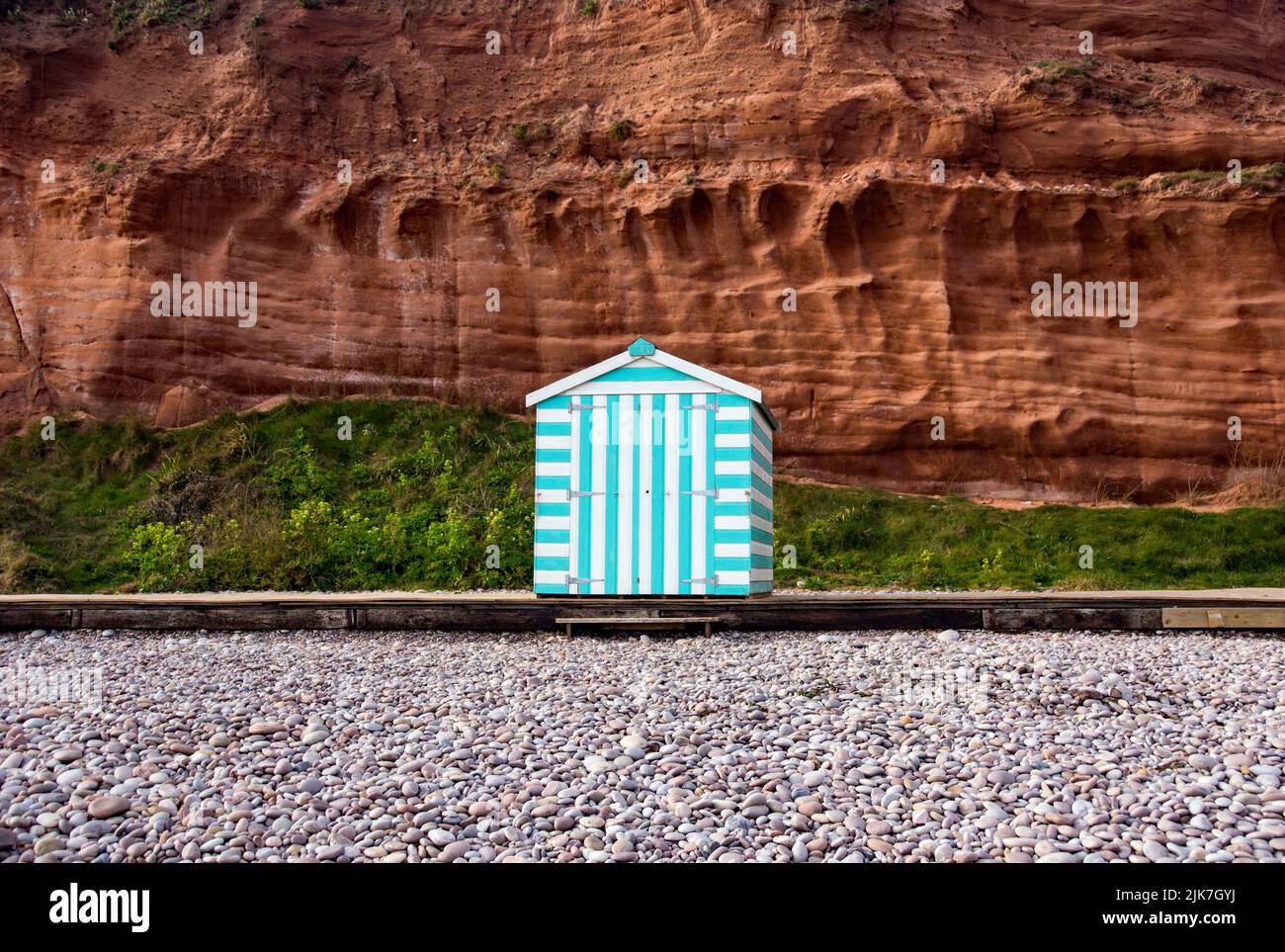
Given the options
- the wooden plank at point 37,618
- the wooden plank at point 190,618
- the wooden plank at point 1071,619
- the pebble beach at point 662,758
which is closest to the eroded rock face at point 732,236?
the wooden plank at point 37,618

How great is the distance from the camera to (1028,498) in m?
20.6

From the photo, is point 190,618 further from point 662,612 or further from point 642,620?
point 662,612

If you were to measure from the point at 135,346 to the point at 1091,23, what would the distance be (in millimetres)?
22452

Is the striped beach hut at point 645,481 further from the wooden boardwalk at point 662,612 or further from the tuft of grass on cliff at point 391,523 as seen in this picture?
the tuft of grass on cliff at point 391,523

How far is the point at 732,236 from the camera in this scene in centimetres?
2217

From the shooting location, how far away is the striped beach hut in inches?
409

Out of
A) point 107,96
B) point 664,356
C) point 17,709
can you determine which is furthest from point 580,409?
point 107,96

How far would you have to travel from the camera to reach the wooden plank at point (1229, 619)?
901cm

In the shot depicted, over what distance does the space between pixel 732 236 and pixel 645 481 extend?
1285 centimetres

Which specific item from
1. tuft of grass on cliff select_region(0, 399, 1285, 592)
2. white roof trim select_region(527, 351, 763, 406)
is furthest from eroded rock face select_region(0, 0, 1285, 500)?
white roof trim select_region(527, 351, 763, 406)

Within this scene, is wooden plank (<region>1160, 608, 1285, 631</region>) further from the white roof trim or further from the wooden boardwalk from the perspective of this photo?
the white roof trim

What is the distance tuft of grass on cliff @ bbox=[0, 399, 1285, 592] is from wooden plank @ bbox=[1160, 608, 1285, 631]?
6.57 meters

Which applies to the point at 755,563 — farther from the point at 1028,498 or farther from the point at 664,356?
the point at 1028,498

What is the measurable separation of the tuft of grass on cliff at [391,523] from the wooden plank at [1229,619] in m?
6.57
